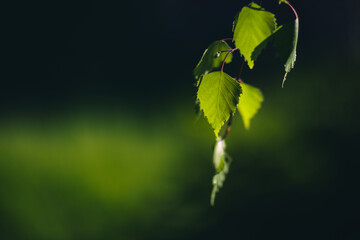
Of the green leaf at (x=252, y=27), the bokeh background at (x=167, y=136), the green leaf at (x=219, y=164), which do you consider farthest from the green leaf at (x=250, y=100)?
the bokeh background at (x=167, y=136)

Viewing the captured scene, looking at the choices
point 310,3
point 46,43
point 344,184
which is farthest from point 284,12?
point 46,43

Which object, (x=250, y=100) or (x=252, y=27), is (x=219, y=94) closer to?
(x=252, y=27)

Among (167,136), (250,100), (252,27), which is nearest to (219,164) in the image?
(250,100)

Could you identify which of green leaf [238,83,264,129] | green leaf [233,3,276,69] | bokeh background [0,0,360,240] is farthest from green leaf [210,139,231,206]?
bokeh background [0,0,360,240]

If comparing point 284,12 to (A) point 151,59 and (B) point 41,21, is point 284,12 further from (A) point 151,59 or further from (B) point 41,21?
(B) point 41,21

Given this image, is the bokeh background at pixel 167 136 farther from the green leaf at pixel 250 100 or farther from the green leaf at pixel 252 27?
the green leaf at pixel 252 27
